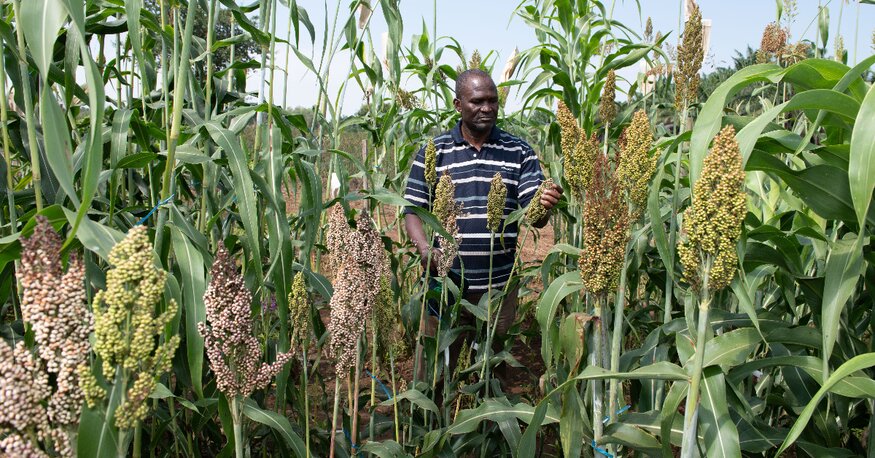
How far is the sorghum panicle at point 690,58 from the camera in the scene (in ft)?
5.98

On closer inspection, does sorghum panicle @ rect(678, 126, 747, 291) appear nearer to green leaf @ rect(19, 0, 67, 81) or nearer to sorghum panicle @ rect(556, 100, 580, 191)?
sorghum panicle @ rect(556, 100, 580, 191)

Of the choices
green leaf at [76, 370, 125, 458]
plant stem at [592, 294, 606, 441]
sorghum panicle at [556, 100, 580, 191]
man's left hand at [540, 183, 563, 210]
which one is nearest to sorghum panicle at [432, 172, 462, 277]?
man's left hand at [540, 183, 563, 210]

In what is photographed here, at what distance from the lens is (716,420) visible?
1304 mm

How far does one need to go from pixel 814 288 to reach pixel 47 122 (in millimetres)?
1679

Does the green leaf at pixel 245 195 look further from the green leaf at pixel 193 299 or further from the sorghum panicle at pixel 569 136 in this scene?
the sorghum panicle at pixel 569 136

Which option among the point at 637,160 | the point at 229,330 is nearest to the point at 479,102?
the point at 637,160

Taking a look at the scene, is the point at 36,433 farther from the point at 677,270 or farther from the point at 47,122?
the point at 677,270

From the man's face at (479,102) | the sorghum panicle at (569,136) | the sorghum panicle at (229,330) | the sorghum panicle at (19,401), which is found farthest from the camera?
the man's face at (479,102)

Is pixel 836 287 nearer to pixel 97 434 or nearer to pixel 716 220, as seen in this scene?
pixel 716 220

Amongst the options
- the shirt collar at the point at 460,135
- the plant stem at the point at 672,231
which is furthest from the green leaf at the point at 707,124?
the shirt collar at the point at 460,135

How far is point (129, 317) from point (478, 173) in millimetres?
2239

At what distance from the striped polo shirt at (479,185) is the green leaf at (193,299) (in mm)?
1624

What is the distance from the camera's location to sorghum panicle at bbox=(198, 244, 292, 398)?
1065 millimetres

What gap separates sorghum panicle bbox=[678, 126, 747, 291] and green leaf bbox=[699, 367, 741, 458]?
0.35 meters
